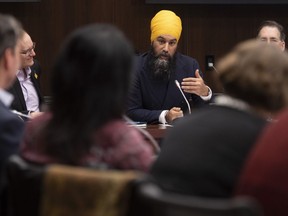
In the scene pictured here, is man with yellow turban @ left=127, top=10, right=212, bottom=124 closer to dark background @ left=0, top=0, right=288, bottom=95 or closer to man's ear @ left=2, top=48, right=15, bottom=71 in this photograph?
dark background @ left=0, top=0, right=288, bottom=95

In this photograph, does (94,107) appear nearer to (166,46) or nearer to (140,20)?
(166,46)

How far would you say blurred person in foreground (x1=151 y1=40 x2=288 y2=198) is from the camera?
69.9 inches

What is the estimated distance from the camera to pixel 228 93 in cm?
194

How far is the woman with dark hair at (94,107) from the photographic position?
6.06 feet

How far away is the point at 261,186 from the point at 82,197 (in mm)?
474

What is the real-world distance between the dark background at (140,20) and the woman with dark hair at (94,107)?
4000mm

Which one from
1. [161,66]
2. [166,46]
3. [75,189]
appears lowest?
[161,66]

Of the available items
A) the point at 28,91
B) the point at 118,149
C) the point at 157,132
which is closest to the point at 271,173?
the point at 118,149

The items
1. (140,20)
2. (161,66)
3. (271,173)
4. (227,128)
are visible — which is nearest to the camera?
(271,173)

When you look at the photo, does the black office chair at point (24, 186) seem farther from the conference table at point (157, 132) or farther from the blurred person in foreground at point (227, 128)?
the conference table at point (157, 132)

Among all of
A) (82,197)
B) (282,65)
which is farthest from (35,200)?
(282,65)

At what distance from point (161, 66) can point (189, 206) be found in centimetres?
330

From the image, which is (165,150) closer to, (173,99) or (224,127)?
(224,127)

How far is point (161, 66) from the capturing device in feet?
15.4
